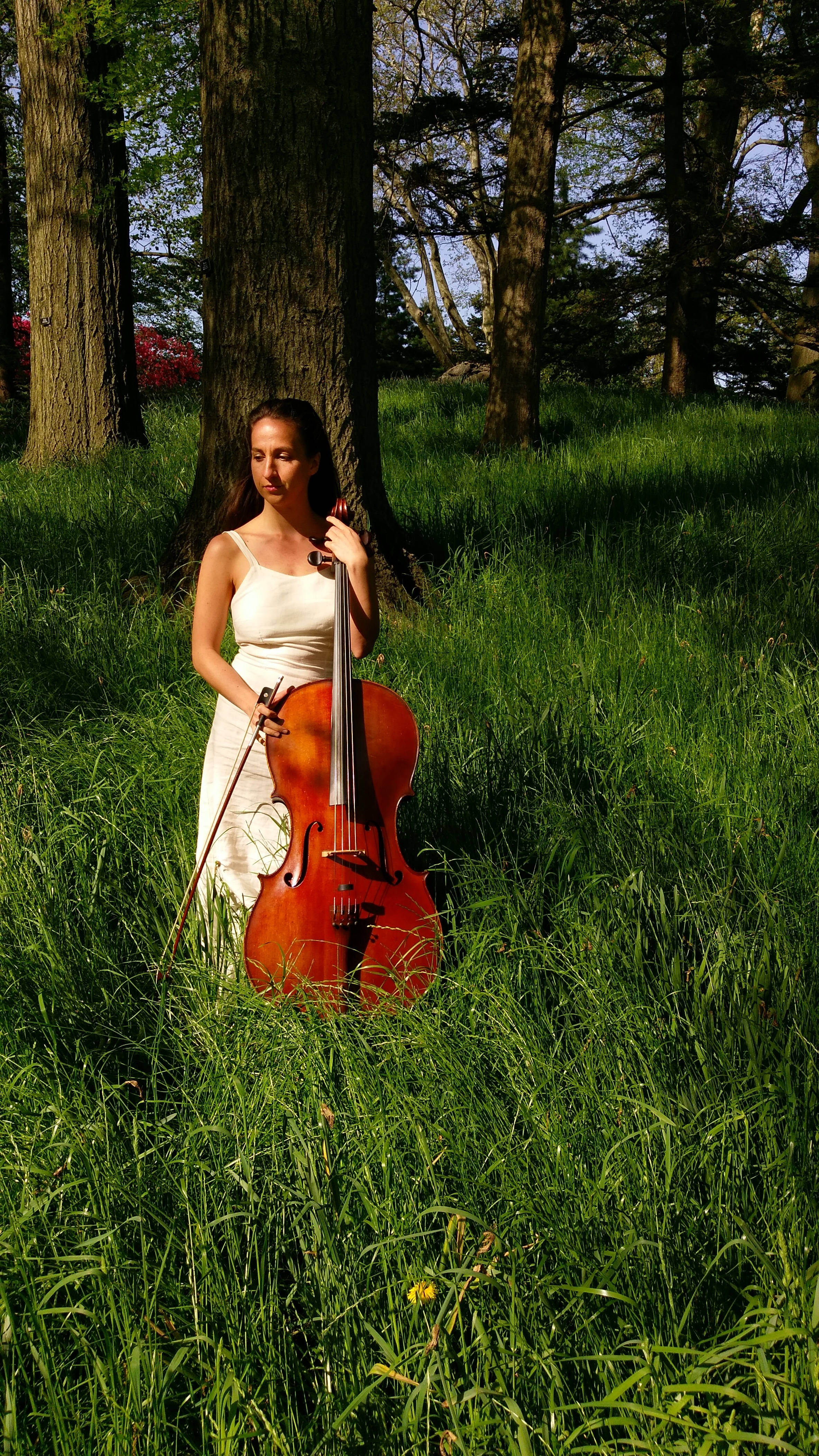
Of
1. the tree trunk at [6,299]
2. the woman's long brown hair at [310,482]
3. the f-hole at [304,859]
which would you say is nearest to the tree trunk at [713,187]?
the tree trunk at [6,299]

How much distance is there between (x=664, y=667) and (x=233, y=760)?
183 cm

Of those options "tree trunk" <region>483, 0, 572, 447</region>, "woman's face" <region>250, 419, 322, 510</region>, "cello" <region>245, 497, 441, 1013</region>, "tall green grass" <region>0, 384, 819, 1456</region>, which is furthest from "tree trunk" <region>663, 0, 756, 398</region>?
"cello" <region>245, 497, 441, 1013</region>

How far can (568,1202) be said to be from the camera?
1.67m

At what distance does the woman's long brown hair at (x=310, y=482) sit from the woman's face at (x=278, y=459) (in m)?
0.03

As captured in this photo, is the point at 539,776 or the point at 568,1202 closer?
the point at 568,1202

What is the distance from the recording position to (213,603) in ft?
9.09

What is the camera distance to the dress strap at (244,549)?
2.76 meters

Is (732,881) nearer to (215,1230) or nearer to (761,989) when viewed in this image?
(761,989)

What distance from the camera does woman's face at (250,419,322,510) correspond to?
273 centimetres

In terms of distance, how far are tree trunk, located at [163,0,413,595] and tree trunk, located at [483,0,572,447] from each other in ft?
12.8

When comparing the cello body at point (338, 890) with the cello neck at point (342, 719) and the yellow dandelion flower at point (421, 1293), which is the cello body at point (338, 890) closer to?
the cello neck at point (342, 719)

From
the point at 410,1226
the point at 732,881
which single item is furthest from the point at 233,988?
the point at 732,881

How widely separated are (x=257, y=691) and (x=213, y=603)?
10.5 inches

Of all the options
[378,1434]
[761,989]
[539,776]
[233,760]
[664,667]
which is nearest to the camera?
[378,1434]
